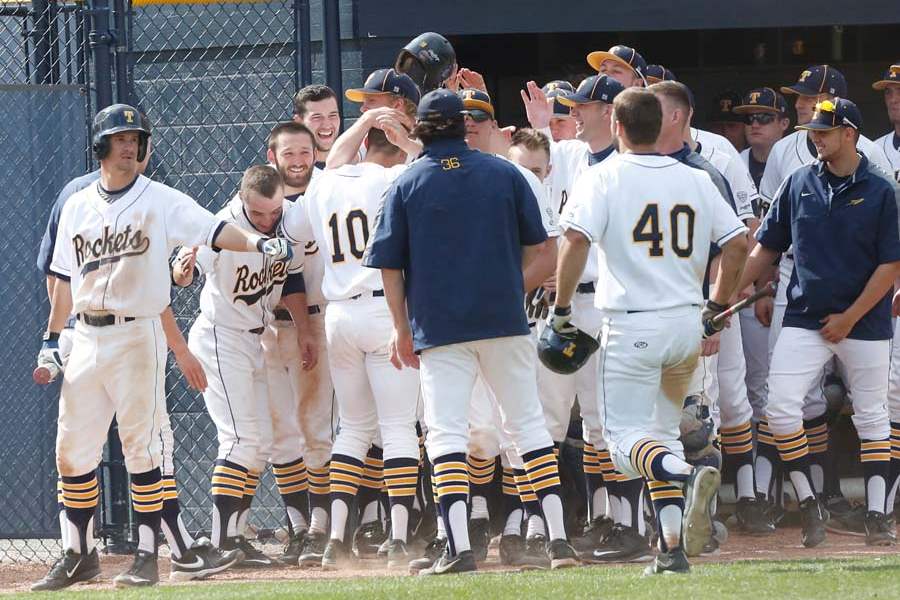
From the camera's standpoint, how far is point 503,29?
320 inches

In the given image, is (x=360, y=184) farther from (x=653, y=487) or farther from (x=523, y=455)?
(x=653, y=487)

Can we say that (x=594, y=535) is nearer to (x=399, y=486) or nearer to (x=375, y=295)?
(x=399, y=486)

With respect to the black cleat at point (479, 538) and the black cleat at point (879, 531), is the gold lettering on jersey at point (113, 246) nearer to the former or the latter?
the black cleat at point (479, 538)

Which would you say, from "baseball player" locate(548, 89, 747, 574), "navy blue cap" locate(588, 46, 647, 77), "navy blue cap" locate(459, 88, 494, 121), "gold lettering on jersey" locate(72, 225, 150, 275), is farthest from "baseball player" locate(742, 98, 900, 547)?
"gold lettering on jersey" locate(72, 225, 150, 275)

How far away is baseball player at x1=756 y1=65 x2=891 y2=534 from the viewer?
7.32 metres

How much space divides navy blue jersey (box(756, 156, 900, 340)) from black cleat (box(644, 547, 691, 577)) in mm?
1806

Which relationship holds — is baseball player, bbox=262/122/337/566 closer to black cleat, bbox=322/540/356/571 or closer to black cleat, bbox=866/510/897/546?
black cleat, bbox=322/540/356/571

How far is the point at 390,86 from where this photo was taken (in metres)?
6.79

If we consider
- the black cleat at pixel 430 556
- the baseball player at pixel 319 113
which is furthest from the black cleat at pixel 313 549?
the baseball player at pixel 319 113

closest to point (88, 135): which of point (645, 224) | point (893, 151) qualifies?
point (645, 224)

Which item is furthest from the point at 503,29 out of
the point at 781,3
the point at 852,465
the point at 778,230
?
the point at 852,465

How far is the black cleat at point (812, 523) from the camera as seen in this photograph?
6.65 meters

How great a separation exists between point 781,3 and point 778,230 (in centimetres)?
202

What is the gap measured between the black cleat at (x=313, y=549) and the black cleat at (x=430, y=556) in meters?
0.52
